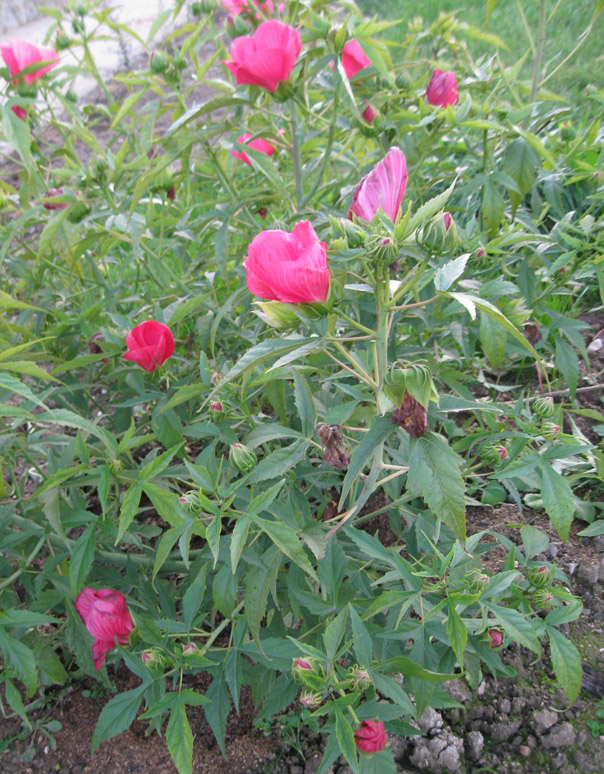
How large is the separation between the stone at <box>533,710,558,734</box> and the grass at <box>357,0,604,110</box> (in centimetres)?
262

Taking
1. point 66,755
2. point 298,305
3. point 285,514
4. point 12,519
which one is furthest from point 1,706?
point 298,305

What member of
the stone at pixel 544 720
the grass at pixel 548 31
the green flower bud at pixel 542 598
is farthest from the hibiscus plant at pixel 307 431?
the grass at pixel 548 31

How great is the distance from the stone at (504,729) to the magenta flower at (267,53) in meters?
1.43

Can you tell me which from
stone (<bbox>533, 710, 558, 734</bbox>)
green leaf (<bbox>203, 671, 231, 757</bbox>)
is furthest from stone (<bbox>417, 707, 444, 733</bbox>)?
green leaf (<bbox>203, 671, 231, 757</bbox>)

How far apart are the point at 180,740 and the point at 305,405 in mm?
595

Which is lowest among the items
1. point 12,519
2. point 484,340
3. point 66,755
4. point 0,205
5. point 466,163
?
point 66,755

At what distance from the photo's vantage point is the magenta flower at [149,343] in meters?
1.27

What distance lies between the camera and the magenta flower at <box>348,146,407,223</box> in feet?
2.84

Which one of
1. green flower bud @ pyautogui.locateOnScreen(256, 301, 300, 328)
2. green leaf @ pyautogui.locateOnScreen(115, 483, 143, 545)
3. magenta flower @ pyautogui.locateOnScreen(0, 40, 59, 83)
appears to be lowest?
green leaf @ pyautogui.locateOnScreen(115, 483, 143, 545)

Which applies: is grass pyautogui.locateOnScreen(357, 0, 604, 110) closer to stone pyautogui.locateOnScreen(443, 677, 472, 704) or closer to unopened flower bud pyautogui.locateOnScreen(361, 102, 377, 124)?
unopened flower bud pyautogui.locateOnScreen(361, 102, 377, 124)

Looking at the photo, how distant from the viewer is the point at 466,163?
197 centimetres

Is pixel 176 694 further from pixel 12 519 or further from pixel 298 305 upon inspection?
pixel 298 305

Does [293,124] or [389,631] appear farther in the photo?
[293,124]

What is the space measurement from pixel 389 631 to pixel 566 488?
1.32 ft
